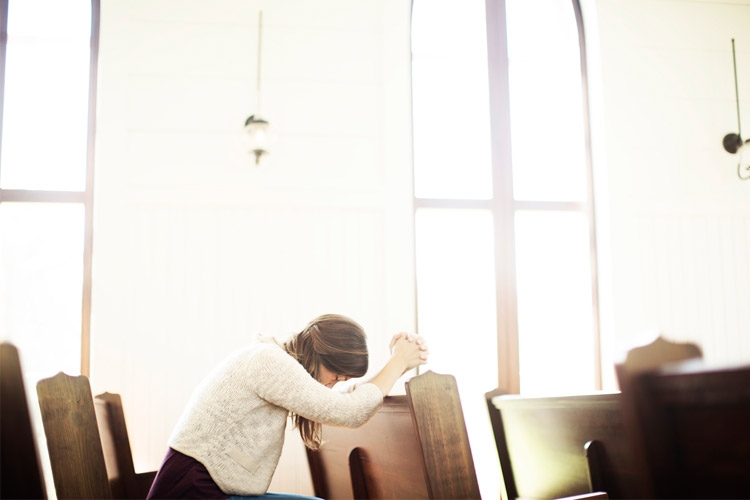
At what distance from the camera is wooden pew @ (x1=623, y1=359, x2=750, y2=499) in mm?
748

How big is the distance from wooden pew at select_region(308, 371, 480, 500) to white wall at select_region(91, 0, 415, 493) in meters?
1.24

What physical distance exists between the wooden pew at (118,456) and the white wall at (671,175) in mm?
2755

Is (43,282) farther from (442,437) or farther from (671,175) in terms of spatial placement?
(671,175)

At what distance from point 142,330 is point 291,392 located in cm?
196

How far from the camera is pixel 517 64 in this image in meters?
4.51

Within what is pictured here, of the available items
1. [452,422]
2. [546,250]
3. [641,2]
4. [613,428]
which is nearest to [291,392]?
[452,422]

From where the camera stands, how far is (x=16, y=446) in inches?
34.9

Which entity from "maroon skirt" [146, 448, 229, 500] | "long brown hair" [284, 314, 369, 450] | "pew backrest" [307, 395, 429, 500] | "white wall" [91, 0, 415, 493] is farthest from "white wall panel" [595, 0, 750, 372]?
"maroon skirt" [146, 448, 229, 500]

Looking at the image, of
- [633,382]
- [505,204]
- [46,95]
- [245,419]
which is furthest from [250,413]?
[46,95]

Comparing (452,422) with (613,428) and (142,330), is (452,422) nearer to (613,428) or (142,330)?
(613,428)

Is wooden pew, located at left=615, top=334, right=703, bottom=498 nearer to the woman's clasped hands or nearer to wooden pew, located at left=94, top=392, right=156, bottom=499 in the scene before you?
the woman's clasped hands

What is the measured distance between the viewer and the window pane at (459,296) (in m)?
4.10

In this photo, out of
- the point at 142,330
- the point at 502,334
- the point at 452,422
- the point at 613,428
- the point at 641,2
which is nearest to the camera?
the point at 452,422

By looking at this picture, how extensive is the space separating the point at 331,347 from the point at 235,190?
1.89 m
